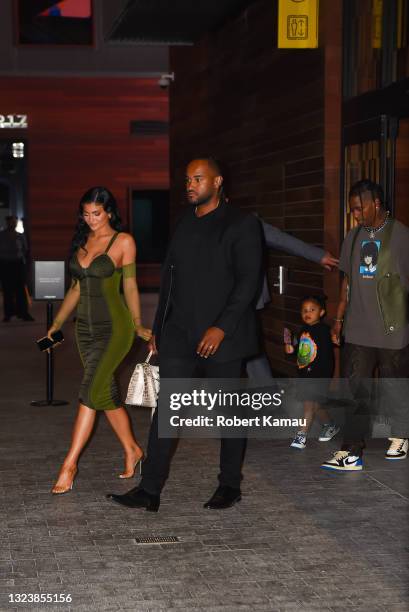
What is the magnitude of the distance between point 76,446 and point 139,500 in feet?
1.87

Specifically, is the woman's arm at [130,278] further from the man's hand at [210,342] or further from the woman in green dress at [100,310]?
the man's hand at [210,342]

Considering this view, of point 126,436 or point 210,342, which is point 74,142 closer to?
point 126,436

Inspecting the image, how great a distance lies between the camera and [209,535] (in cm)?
539

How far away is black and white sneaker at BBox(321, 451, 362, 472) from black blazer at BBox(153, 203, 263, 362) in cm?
140

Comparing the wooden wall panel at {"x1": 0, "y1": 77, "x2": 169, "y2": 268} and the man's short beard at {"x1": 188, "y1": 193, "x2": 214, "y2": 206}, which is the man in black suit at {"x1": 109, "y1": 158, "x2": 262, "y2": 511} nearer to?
the man's short beard at {"x1": 188, "y1": 193, "x2": 214, "y2": 206}

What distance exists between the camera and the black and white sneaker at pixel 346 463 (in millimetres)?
6812

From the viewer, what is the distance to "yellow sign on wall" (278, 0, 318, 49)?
29.9 feet

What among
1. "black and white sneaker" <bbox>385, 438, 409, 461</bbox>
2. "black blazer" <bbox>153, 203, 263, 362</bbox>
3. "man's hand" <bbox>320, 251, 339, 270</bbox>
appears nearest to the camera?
"black blazer" <bbox>153, 203, 263, 362</bbox>

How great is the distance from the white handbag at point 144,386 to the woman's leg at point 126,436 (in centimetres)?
28

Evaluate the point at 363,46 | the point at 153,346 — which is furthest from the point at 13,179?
the point at 153,346

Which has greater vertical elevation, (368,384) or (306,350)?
(306,350)

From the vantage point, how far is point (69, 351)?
14.2m

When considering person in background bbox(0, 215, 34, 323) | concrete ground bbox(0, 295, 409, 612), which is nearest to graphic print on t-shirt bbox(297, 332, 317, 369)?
concrete ground bbox(0, 295, 409, 612)

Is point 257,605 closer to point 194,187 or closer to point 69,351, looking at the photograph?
point 194,187
